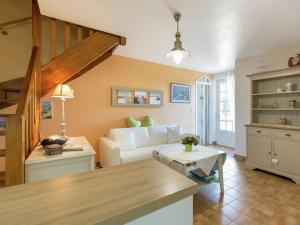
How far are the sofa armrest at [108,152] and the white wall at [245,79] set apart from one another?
118 inches

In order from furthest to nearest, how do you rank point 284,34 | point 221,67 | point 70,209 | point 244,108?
point 221,67 < point 244,108 < point 284,34 < point 70,209

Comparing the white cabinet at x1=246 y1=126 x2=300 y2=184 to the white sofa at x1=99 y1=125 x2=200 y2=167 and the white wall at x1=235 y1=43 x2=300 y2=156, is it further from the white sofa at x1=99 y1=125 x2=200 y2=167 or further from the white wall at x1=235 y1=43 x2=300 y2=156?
the white sofa at x1=99 y1=125 x2=200 y2=167

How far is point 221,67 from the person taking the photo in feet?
15.8

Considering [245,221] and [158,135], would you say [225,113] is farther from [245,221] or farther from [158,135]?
[245,221]

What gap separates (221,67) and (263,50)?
1366 millimetres

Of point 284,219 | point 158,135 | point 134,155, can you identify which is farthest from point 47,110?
point 284,219

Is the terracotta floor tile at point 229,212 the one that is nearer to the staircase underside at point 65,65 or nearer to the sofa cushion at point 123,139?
the sofa cushion at point 123,139

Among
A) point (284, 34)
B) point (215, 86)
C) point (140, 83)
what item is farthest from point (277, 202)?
point (215, 86)

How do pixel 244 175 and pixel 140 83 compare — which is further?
pixel 140 83

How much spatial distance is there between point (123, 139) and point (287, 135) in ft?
9.57

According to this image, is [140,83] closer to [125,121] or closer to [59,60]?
[125,121]

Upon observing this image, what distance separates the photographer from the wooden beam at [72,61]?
234cm

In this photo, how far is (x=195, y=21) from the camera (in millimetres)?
2299

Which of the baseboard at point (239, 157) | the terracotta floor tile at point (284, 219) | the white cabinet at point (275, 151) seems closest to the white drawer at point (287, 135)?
the white cabinet at point (275, 151)
